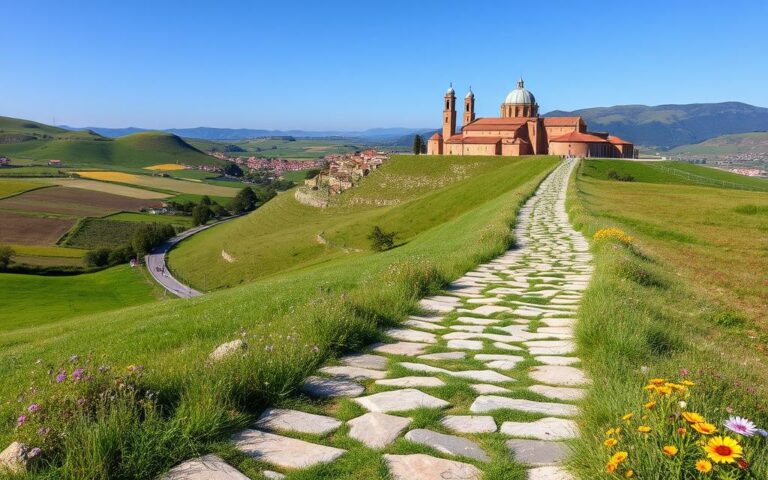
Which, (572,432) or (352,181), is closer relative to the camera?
(572,432)

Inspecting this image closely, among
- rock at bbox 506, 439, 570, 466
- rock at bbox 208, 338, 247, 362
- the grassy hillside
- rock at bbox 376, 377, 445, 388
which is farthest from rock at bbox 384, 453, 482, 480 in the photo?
the grassy hillside

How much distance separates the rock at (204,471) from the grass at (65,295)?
36697mm

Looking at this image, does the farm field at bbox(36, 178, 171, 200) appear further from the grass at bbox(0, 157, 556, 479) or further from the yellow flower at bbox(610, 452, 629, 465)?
the yellow flower at bbox(610, 452, 629, 465)

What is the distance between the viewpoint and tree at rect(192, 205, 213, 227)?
124 metres

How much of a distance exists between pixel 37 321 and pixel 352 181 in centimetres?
8161

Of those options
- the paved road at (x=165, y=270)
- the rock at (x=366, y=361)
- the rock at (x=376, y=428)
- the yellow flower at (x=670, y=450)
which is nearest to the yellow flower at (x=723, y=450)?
the yellow flower at (x=670, y=450)

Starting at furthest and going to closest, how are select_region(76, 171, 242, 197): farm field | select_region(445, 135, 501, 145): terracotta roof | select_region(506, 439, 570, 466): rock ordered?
select_region(76, 171, 242, 197): farm field < select_region(445, 135, 501, 145): terracotta roof < select_region(506, 439, 570, 466): rock

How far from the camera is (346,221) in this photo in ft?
276

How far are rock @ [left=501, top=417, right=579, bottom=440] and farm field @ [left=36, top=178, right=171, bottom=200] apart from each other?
150216 mm

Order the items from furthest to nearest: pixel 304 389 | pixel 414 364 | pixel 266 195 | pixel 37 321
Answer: pixel 266 195, pixel 37 321, pixel 414 364, pixel 304 389

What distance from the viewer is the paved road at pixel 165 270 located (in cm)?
6800

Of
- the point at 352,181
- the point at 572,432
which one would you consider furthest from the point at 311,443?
the point at 352,181

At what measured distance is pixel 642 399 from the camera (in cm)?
389

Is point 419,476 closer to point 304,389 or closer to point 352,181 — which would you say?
point 304,389
